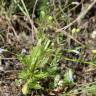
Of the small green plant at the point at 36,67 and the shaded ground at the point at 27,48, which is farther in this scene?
the shaded ground at the point at 27,48

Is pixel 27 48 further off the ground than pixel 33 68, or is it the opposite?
pixel 27 48

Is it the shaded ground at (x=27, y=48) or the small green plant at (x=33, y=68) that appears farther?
the shaded ground at (x=27, y=48)

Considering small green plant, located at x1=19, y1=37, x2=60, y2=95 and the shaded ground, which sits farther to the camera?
the shaded ground

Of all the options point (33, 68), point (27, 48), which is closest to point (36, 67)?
point (33, 68)

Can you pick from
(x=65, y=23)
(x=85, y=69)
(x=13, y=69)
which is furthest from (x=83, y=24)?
(x=13, y=69)

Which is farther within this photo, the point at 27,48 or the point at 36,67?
the point at 27,48

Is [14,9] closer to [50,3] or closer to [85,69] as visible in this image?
[50,3]

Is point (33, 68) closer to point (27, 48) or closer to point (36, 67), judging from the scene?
point (36, 67)

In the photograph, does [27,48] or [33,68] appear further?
[27,48]

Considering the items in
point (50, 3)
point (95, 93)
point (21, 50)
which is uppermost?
point (50, 3)

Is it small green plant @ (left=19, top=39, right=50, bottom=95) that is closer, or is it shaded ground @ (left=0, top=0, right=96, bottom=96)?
small green plant @ (left=19, top=39, right=50, bottom=95)

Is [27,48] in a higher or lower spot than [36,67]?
higher
